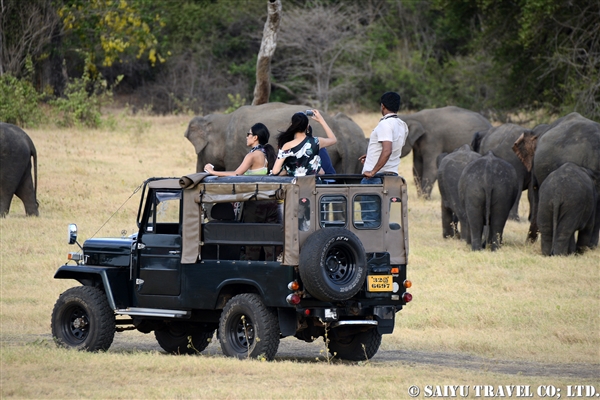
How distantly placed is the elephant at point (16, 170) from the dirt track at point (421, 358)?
8238mm

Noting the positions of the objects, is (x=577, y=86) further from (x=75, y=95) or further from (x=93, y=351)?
(x=93, y=351)

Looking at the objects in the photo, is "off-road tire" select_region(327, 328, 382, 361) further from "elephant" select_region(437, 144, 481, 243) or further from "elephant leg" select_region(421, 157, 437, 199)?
"elephant leg" select_region(421, 157, 437, 199)

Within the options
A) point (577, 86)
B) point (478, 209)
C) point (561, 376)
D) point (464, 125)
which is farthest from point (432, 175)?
point (561, 376)

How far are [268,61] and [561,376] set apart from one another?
48.5 feet

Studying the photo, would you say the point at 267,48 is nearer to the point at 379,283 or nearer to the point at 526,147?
the point at 526,147

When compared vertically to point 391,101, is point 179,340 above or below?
below

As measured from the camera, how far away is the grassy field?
27.3ft

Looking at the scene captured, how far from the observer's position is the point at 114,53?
117 feet

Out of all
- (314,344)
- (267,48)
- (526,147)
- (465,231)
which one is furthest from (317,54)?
(314,344)

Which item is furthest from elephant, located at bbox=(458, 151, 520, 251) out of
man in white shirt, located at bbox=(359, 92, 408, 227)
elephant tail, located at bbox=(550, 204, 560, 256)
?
man in white shirt, located at bbox=(359, 92, 408, 227)

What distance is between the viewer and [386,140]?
1032cm

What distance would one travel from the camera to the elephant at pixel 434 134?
28203 mm

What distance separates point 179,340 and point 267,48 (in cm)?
1306

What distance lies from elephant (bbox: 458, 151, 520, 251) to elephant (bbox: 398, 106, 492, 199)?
947 centimetres
